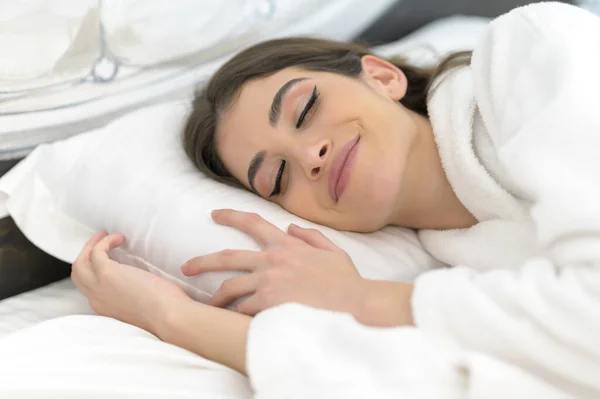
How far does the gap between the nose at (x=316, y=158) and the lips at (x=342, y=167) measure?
0.05 feet

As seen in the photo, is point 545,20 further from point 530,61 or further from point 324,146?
point 324,146

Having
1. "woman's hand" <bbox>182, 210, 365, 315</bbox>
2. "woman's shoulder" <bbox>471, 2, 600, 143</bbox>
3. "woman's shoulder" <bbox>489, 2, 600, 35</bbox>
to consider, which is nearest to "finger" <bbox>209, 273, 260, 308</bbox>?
"woman's hand" <bbox>182, 210, 365, 315</bbox>

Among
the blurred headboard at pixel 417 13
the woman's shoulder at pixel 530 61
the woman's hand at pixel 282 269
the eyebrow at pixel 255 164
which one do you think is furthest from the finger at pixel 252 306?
the blurred headboard at pixel 417 13

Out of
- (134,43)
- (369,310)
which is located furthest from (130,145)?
(369,310)

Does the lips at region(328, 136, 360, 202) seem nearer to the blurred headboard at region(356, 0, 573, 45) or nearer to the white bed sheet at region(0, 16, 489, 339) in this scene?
the white bed sheet at region(0, 16, 489, 339)

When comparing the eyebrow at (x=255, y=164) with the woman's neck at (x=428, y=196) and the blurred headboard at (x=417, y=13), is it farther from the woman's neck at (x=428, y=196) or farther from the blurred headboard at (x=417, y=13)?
the blurred headboard at (x=417, y=13)

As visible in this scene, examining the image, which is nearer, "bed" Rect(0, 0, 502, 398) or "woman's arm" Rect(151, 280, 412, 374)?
"woman's arm" Rect(151, 280, 412, 374)

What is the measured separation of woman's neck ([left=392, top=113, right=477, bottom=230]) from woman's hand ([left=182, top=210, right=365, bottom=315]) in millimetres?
174

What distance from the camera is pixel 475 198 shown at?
94cm

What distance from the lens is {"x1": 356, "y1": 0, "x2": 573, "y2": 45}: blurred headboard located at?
66.9 inches

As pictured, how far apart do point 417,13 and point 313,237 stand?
1.10 meters

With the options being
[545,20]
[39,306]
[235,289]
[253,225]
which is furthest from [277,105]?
[39,306]

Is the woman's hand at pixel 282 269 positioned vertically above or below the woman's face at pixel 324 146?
below

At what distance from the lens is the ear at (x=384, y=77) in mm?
1078
